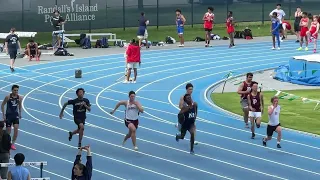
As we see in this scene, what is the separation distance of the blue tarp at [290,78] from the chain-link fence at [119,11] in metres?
17.1

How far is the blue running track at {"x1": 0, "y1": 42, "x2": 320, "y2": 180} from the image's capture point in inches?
833

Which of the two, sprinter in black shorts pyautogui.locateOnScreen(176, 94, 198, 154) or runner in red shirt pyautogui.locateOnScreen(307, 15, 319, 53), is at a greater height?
runner in red shirt pyautogui.locateOnScreen(307, 15, 319, 53)

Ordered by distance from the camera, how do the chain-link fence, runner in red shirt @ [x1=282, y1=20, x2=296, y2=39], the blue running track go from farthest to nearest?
the chain-link fence < runner in red shirt @ [x1=282, y1=20, x2=296, y2=39] < the blue running track

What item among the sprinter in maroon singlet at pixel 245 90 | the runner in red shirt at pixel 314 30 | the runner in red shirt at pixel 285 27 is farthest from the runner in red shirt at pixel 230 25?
the sprinter in maroon singlet at pixel 245 90

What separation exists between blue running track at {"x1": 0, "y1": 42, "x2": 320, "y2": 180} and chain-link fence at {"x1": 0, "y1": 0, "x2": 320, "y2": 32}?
417 inches

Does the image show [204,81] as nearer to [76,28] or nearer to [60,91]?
[60,91]

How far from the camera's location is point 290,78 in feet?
114

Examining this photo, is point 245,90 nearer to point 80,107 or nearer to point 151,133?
point 151,133

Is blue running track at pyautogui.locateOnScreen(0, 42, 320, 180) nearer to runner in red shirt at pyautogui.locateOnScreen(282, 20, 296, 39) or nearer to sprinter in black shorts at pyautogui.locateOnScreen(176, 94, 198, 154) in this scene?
sprinter in black shorts at pyautogui.locateOnScreen(176, 94, 198, 154)

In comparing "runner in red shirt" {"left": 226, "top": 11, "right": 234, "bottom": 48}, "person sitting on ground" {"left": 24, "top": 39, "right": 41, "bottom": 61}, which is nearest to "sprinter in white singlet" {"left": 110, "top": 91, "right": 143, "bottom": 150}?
"person sitting on ground" {"left": 24, "top": 39, "right": 41, "bottom": 61}

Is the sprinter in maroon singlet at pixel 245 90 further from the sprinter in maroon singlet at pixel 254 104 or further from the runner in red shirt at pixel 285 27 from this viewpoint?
the runner in red shirt at pixel 285 27

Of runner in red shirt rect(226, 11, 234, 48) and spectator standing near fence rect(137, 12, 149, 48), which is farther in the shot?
runner in red shirt rect(226, 11, 234, 48)

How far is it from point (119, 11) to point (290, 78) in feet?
67.1

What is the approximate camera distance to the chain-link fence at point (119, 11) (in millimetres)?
49688
